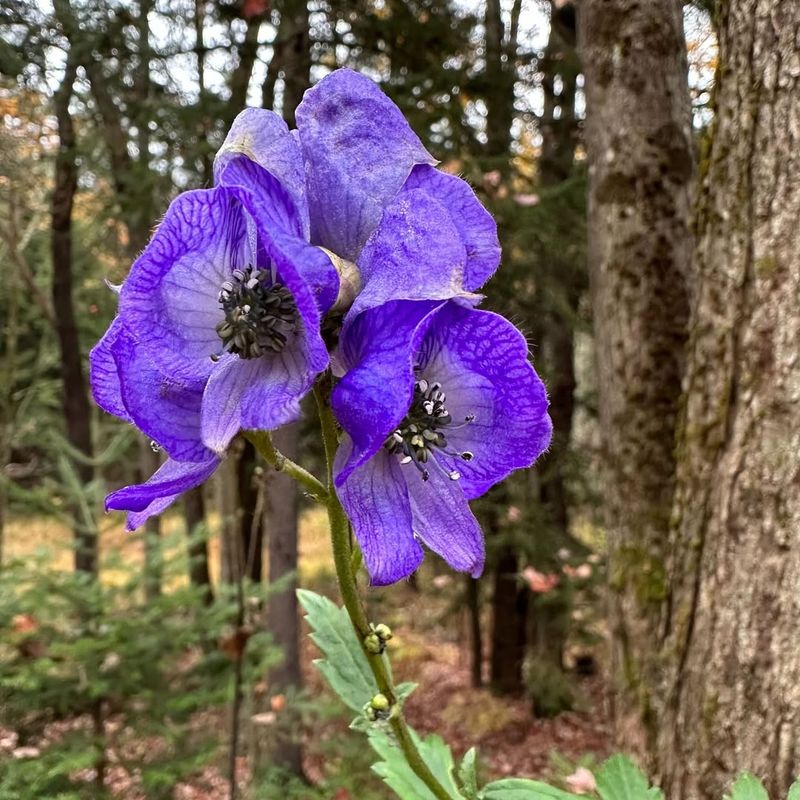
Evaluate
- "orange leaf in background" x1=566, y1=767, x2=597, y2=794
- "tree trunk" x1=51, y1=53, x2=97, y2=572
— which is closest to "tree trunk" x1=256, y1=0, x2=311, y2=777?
"tree trunk" x1=51, y1=53, x2=97, y2=572

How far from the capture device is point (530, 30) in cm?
729

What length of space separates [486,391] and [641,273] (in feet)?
7.81

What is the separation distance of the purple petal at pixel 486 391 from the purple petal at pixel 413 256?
0.19 feet

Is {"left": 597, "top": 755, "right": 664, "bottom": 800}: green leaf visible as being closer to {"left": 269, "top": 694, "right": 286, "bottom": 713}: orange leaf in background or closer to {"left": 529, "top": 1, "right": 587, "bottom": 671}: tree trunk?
{"left": 269, "top": 694, "right": 286, "bottom": 713}: orange leaf in background

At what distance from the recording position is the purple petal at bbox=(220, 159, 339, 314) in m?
0.78

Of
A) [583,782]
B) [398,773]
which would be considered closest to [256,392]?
[398,773]

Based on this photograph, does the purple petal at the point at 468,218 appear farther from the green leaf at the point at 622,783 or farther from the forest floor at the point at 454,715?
the forest floor at the point at 454,715

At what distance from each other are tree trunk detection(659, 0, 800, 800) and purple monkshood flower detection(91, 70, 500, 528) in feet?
4.13

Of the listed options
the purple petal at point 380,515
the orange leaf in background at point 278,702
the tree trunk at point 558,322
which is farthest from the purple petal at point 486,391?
the tree trunk at point 558,322

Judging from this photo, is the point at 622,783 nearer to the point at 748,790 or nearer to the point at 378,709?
the point at 748,790

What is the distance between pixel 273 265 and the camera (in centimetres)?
87

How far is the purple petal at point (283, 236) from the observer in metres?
0.78

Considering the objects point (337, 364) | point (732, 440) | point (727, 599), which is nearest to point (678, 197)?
point (732, 440)

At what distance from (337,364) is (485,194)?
4.60 metres
